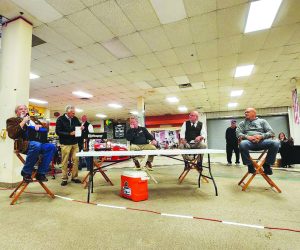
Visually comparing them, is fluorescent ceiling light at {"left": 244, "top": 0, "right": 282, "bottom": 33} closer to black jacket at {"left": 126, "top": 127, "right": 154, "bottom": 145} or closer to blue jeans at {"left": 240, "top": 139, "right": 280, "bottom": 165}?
blue jeans at {"left": 240, "top": 139, "right": 280, "bottom": 165}

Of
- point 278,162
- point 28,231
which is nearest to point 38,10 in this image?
point 28,231

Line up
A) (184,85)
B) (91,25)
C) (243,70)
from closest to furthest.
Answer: (91,25)
(243,70)
(184,85)

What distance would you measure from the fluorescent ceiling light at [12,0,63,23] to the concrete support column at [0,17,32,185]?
1.16ft

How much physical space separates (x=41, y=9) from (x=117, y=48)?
191 cm

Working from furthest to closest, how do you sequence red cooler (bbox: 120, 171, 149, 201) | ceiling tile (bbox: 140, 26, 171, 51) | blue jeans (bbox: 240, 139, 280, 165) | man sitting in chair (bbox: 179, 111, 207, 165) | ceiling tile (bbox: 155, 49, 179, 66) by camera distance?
ceiling tile (bbox: 155, 49, 179, 66), ceiling tile (bbox: 140, 26, 171, 51), man sitting in chair (bbox: 179, 111, 207, 165), blue jeans (bbox: 240, 139, 280, 165), red cooler (bbox: 120, 171, 149, 201)

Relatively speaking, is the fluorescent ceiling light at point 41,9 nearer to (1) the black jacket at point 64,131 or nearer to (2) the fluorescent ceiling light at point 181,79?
(1) the black jacket at point 64,131

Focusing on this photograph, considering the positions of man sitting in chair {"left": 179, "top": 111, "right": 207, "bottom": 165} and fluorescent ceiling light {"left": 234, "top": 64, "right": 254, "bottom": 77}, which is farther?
fluorescent ceiling light {"left": 234, "top": 64, "right": 254, "bottom": 77}

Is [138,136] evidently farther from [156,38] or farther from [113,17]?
[113,17]

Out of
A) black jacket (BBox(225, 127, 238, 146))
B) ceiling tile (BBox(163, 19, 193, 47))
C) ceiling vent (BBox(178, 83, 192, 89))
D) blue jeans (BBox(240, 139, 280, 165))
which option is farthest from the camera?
ceiling vent (BBox(178, 83, 192, 89))

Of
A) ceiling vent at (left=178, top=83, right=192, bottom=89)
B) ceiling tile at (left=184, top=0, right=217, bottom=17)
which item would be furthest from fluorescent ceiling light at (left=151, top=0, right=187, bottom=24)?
ceiling vent at (left=178, top=83, right=192, bottom=89)

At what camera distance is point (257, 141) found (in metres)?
2.83

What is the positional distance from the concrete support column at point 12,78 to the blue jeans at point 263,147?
384cm

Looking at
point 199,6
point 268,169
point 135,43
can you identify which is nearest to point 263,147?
point 268,169

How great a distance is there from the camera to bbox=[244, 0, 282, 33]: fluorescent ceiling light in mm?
3645
